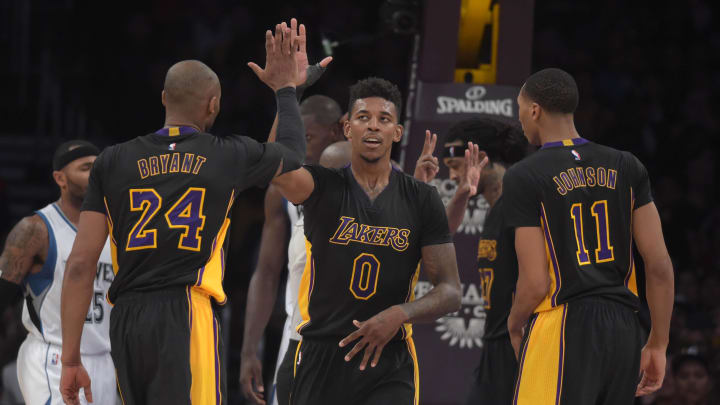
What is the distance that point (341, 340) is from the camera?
4.58m

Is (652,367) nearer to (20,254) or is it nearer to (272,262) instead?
(272,262)

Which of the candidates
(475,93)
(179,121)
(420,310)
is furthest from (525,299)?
(475,93)

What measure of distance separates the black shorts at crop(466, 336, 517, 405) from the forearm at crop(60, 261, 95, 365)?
2310 millimetres

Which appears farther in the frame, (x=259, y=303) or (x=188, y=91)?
(x=259, y=303)

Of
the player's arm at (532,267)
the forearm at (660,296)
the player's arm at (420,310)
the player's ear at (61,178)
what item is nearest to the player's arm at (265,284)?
the player's ear at (61,178)

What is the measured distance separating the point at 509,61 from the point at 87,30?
710cm

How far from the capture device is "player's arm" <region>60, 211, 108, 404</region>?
4316 millimetres

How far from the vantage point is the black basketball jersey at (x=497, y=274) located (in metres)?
5.56

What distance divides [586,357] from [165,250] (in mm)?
1866

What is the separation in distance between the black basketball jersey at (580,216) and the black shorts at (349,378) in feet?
2.33

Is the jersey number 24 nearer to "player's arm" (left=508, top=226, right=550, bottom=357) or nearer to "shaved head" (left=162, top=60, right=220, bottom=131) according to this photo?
"shaved head" (left=162, top=60, right=220, bottom=131)

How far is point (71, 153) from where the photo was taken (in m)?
5.80

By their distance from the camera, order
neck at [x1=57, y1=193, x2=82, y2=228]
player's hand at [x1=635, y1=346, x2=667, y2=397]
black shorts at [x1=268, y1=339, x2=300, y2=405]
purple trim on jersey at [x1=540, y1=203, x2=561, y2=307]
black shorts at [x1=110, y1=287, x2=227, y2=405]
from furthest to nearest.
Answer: neck at [x1=57, y1=193, x2=82, y2=228]
black shorts at [x1=268, y1=339, x2=300, y2=405]
player's hand at [x1=635, y1=346, x2=667, y2=397]
purple trim on jersey at [x1=540, y1=203, x2=561, y2=307]
black shorts at [x1=110, y1=287, x2=227, y2=405]

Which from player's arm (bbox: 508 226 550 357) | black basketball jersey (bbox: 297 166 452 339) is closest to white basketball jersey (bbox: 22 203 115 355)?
black basketball jersey (bbox: 297 166 452 339)
